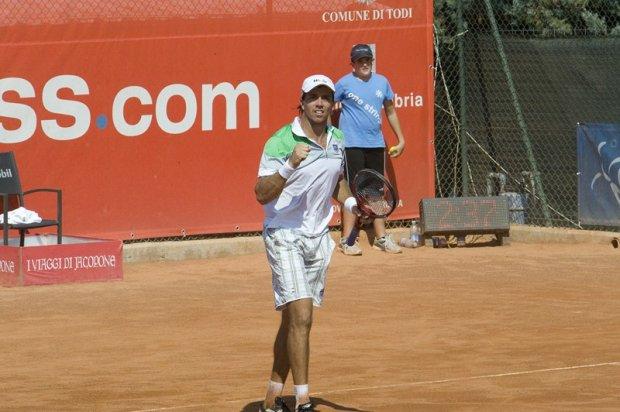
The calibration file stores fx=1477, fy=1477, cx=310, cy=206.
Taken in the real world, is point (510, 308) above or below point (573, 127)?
below

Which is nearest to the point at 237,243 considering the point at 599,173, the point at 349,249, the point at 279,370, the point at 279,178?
the point at 349,249

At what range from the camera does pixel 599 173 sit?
16562 millimetres

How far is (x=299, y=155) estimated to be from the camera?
7445 mm

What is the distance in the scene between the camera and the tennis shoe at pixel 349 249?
1549cm

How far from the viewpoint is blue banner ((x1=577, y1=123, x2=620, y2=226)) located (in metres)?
16.4

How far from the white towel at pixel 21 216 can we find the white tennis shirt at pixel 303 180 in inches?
253

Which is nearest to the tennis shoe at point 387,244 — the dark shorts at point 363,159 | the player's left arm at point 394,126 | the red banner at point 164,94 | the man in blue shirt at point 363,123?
the man in blue shirt at point 363,123

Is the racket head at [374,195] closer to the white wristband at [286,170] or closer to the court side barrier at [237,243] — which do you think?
the white wristband at [286,170]

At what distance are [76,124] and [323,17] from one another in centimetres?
308

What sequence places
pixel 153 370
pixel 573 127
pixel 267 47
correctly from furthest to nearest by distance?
pixel 573 127
pixel 267 47
pixel 153 370

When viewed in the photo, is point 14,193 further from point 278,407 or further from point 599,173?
point 278,407

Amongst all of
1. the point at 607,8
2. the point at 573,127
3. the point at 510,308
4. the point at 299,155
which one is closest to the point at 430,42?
the point at 573,127

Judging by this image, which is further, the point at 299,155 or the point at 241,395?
the point at 241,395

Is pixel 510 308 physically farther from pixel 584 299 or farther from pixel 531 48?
pixel 531 48
